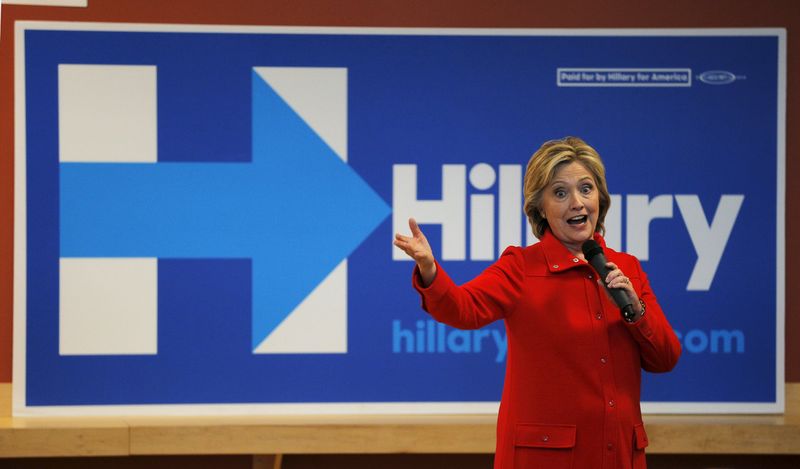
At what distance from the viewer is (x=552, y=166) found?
1.99m

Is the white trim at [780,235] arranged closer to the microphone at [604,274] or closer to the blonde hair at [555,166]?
the blonde hair at [555,166]

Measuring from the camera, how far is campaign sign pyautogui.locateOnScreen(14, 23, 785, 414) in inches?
129

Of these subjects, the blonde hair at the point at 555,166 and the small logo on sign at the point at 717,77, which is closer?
the blonde hair at the point at 555,166

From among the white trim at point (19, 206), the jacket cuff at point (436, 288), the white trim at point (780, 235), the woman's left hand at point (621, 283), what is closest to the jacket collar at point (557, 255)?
the woman's left hand at point (621, 283)

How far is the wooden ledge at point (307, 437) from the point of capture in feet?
10.4

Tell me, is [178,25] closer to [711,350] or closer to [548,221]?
[548,221]

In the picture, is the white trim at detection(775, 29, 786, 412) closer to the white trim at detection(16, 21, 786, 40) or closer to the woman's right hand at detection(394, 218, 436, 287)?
the white trim at detection(16, 21, 786, 40)

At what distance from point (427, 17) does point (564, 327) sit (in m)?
1.71

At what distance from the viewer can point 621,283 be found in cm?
180

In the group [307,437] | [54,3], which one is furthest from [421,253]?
[54,3]

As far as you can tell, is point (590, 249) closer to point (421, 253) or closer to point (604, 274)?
point (604, 274)

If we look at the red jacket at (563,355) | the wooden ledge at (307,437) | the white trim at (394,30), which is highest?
the white trim at (394,30)

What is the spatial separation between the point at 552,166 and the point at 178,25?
69.7 inches

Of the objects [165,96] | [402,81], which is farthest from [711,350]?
[165,96]
